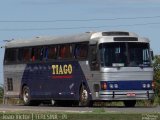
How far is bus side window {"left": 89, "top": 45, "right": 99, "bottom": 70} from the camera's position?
34875mm

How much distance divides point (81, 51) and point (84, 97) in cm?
207

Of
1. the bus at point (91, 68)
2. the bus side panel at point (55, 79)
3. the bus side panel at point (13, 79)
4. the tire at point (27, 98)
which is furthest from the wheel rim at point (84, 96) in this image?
the bus side panel at point (13, 79)

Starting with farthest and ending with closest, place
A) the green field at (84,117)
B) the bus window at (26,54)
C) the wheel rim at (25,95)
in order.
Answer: the wheel rim at (25,95) → the bus window at (26,54) → the green field at (84,117)

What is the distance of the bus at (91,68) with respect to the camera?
34812mm

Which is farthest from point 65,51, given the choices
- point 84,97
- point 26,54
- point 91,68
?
point 26,54

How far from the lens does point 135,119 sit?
23578 millimetres

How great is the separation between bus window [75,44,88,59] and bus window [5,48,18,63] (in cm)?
625

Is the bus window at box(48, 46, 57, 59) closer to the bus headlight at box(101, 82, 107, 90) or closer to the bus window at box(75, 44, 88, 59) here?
the bus window at box(75, 44, 88, 59)

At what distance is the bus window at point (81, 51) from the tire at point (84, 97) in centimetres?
139

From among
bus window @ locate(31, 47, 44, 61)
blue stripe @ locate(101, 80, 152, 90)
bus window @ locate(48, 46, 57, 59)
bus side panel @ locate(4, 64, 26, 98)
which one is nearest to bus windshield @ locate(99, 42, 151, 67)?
blue stripe @ locate(101, 80, 152, 90)

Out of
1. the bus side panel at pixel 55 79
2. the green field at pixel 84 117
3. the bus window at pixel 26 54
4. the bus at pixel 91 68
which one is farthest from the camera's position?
the bus window at pixel 26 54

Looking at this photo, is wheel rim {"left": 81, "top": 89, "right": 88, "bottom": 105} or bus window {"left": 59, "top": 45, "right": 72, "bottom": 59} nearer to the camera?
wheel rim {"left": 81, "top": 89, "right": 88, "bottom": 105}

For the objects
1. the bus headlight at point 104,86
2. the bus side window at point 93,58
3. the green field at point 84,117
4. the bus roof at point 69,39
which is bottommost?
the green field at point 84,117

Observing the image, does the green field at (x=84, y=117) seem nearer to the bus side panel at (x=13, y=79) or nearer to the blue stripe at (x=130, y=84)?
the blue stripe at (x=130, y=84)
